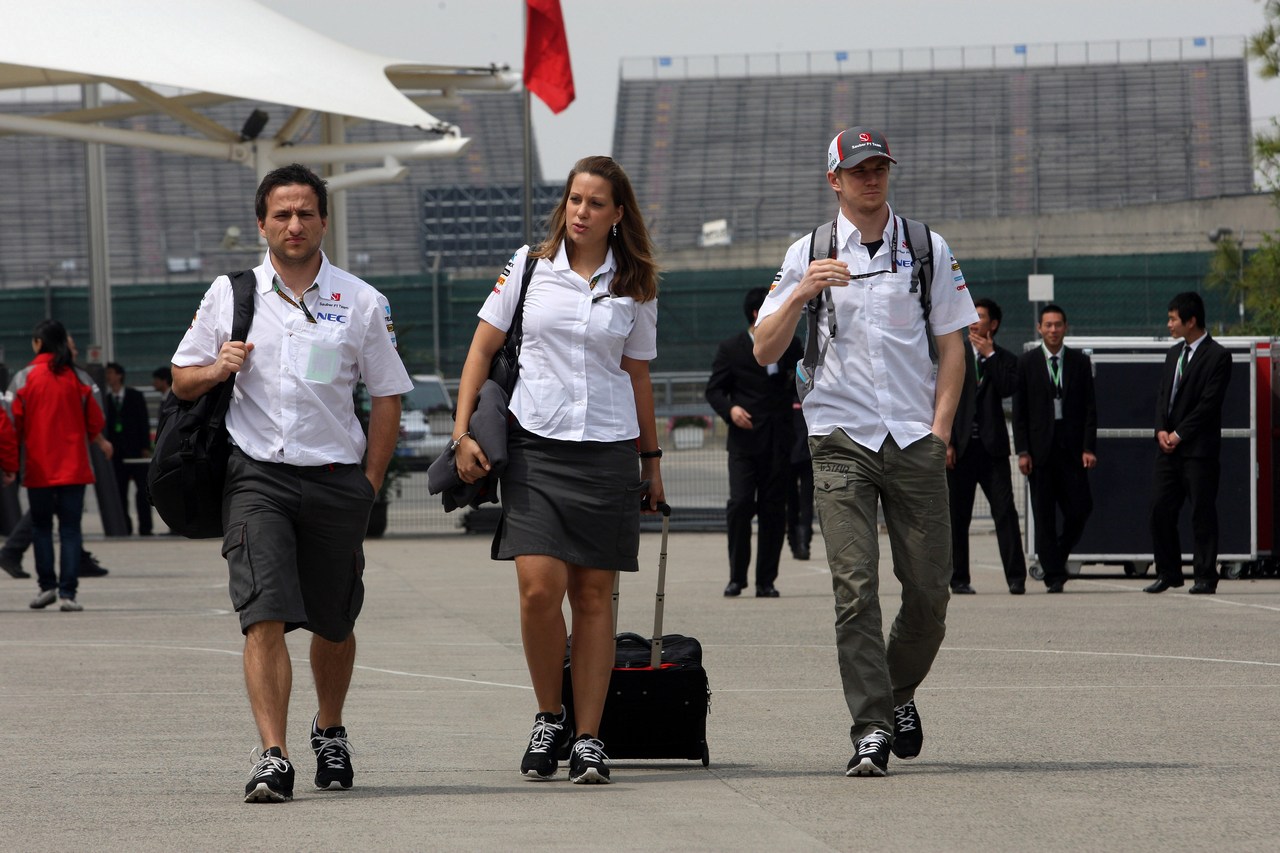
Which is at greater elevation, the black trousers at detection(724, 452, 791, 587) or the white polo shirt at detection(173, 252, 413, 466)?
the white polo shirt at detection(173, 252, 413, 466)

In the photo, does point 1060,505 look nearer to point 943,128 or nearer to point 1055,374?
point 1055,374

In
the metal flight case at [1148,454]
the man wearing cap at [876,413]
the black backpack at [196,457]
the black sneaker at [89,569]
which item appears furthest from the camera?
the black sneaker at [89,569]

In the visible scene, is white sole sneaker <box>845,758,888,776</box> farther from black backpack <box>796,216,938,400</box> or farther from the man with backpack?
the man with backpack

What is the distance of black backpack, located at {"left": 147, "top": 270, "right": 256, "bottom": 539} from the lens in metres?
5.73

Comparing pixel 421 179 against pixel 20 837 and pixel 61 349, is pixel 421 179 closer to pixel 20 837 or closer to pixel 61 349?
pixel 61 349

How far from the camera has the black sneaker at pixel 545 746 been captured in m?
5.96

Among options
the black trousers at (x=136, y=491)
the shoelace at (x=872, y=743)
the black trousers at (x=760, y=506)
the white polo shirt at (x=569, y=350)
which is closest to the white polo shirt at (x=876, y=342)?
the white polo shirt at (x=569, y=350)

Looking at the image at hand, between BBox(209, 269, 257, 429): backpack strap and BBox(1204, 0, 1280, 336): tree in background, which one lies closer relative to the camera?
BBox(209, 269, 257, 429): backpack strap

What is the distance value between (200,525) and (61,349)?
7.64m

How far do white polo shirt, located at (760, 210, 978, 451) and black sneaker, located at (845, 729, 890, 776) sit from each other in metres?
0.90

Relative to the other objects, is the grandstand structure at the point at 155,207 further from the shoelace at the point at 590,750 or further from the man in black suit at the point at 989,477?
the shoelace at the point at 590,750

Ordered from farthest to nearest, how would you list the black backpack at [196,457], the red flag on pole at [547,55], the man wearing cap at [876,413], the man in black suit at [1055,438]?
the red flag on pole at [547,55] < the man in black suit at [1055,438] < the man wearing cap at [876,413] < the black backpack at [196,457]

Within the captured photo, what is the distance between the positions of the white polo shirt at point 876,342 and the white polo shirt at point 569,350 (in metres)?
0.53

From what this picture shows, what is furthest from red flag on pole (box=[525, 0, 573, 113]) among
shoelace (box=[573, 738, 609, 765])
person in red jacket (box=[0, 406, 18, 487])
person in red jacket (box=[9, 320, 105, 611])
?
shoelace (box=[573, 738, 609, 765])
